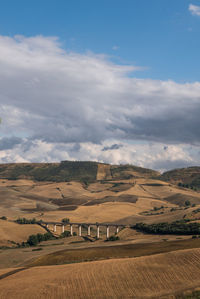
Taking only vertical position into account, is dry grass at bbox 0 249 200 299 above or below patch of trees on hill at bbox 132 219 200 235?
above

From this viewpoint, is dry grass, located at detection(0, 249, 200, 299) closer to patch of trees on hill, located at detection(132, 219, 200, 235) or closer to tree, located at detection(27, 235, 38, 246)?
patch of trees on hill, located at detection(132, 219, 200, 235)

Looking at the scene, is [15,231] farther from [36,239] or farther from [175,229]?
[175,229]

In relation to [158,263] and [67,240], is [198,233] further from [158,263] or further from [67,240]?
[158,263]

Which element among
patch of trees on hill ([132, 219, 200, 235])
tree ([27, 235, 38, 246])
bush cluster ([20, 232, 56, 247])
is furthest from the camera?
tree ([27, 235, 38, 246])

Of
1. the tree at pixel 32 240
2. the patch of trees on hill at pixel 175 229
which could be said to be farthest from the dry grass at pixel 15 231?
the patch of trees on hill at pixel 175 229

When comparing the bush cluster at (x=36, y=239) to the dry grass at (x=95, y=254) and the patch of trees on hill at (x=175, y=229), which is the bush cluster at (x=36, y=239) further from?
the dry grass at (x=95, y=254)

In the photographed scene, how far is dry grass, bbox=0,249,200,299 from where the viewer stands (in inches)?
2108

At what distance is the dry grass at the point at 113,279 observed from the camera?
5353 centimetres

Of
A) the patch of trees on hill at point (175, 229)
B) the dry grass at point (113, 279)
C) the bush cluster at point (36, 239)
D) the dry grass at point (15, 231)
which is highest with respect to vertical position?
the dry grass at point (113, 279)

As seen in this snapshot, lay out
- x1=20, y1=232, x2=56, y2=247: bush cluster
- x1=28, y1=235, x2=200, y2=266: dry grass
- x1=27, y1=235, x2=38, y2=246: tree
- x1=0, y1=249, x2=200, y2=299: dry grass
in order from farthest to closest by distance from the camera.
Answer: x1=27, y1=235, x2=38, y2=246: tree < x1=20, y1=232, x2=56, y2=247: bush cluster < x1=28, y1=235, x2=200, y2=266: dry grass < x1=0, y1=249, x2=200, y2=299: dry grass

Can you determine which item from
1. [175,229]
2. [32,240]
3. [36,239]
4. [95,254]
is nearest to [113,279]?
[95,254]

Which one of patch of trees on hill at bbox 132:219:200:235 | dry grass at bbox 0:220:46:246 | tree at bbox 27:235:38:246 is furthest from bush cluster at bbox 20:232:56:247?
patch of trees on hill at bbox 132:219:200:235

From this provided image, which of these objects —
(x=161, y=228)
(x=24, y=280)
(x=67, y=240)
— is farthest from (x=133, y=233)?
(x=24, y=280)

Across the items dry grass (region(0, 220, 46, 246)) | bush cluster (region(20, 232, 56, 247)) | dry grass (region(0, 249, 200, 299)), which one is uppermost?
dry grass (region(0, 249, 200, 299))
